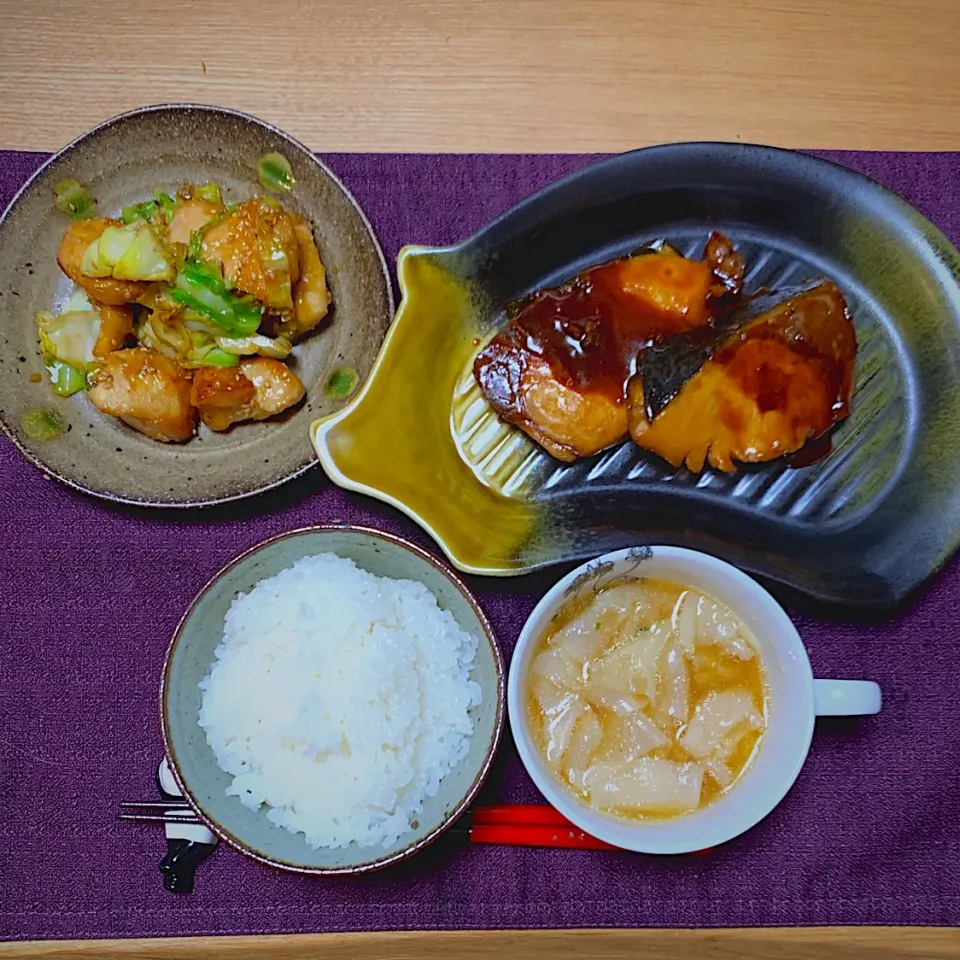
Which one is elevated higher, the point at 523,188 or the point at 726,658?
the point at 523,188

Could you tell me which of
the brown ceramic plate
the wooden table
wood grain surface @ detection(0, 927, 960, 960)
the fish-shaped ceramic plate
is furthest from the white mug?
the wooden table

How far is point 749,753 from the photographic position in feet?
5.03

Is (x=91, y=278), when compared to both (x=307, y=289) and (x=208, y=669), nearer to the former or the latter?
(x=307, y=289)

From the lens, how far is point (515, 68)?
1.87m

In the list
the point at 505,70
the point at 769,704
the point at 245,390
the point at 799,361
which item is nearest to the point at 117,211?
the point at 245,390

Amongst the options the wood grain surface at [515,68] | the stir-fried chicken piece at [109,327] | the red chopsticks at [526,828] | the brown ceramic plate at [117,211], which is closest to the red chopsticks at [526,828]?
the red chopsticks at [526,828]

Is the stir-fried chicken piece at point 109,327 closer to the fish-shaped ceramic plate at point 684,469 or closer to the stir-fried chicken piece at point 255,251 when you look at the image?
the stir-fried chicken piece at point 255,251

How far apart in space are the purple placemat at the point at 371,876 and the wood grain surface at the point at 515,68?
138mm

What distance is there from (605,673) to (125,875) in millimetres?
999

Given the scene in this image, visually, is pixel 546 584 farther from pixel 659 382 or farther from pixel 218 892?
pixel 218 892

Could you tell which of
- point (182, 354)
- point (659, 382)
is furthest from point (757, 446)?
point (182, 354)

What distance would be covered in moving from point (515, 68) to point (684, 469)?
2.98ft

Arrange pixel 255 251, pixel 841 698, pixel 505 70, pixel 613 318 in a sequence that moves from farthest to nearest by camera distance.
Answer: pixel 505 70 → pixel 613 318 → pixel 255 251 → pixel 841 698

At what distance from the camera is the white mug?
4.79 ft
